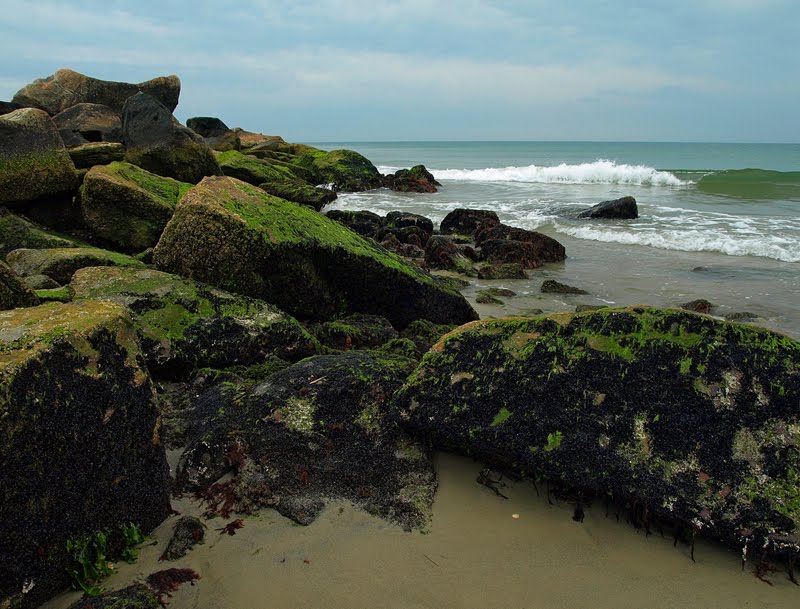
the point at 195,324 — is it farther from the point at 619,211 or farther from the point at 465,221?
the point at 619,211

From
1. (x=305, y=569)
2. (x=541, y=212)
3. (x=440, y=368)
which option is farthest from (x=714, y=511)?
(x=541, y=212)

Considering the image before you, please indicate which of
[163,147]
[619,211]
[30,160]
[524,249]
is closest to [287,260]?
[30,160]

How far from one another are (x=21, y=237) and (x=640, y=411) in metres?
7.60

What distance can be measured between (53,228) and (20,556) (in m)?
7.43

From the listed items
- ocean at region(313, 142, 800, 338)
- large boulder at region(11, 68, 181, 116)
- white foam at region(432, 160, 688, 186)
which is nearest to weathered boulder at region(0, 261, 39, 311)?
ocean at region(313, 142, 800, 338)

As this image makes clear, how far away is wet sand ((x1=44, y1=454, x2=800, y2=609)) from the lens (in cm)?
251

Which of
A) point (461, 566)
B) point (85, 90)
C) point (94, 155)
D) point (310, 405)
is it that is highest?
point (85, 90)

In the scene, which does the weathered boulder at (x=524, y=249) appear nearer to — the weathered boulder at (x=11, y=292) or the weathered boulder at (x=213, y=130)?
the weathered boulder at (x=11, y=292)

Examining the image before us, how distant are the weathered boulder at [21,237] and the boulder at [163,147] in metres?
4.06

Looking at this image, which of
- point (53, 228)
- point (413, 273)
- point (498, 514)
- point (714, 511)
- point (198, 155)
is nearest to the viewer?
point (714, 511)

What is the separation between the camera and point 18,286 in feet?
11.2

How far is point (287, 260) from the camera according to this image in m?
5.28

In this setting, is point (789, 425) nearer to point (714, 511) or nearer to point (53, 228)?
point (714, 511)

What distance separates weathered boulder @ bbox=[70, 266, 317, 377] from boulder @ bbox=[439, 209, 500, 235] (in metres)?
10.9
